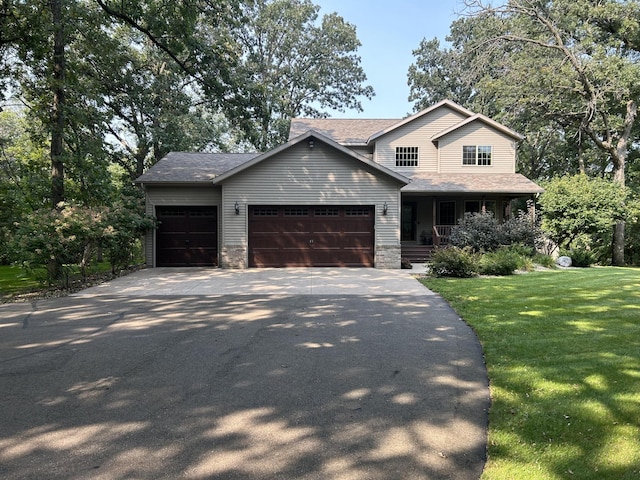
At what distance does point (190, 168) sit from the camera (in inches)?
685

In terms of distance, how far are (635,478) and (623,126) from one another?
2442 cm

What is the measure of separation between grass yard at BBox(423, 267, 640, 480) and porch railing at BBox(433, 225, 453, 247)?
951 centimetres

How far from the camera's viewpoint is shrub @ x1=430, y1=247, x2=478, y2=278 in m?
11.9

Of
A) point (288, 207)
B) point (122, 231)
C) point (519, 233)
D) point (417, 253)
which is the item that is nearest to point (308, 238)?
point (288, 207)

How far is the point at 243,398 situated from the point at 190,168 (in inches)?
593

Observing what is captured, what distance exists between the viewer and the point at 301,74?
1396 inches

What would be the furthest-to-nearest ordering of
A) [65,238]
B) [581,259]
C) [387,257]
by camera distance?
[581,259]
[387,257]
[65,238]

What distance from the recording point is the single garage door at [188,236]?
16234mm

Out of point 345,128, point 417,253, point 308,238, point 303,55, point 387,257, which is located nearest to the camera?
point 387,257

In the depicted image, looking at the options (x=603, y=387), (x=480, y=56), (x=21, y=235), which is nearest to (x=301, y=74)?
(x=480, y=56)

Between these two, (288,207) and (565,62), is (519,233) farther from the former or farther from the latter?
(565,62)

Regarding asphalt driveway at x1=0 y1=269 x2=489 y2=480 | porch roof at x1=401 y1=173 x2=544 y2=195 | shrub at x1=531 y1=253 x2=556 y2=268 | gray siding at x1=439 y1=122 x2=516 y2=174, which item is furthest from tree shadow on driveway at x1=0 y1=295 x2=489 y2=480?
gray siding at x1=439 y1=122 x2=516 y2=174

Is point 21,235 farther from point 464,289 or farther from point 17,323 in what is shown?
point 464,289

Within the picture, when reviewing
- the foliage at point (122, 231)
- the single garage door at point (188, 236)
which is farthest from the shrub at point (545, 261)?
the foliage at point (122, 231)
